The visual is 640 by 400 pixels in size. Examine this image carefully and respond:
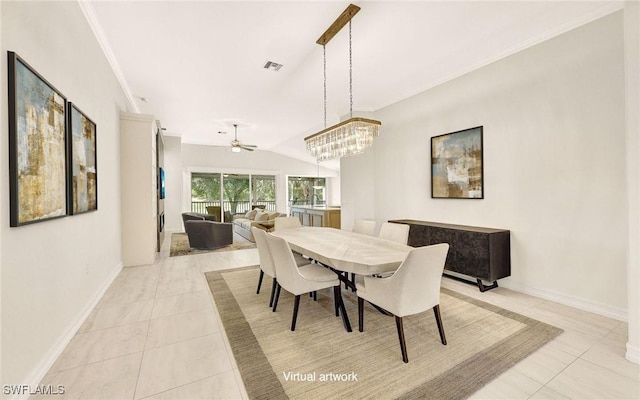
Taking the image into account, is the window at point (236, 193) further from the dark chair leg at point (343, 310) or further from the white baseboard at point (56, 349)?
the dark chair leg at point (343, 310)

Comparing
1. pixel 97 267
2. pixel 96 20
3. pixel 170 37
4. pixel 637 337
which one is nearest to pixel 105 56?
pixel 96 20

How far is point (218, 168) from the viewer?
9.56m

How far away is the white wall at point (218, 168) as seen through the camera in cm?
818

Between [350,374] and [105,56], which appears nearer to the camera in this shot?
[350,374]

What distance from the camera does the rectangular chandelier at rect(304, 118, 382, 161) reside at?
2.93 metres

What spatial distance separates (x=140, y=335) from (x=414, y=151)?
13.9 feet

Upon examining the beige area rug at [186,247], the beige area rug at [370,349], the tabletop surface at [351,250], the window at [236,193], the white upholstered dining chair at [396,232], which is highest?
the window at [236,193]

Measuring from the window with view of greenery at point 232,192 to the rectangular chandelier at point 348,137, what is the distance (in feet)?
23.3

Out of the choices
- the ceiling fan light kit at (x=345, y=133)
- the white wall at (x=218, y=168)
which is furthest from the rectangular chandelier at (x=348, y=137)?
the white wall at (x=218, y=168)

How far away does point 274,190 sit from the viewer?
1078 cm

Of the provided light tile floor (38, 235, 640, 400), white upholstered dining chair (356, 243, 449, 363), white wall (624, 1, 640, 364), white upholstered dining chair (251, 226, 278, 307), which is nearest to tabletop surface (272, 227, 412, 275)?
white upholstered dining chair (356, 243, 449, 363)

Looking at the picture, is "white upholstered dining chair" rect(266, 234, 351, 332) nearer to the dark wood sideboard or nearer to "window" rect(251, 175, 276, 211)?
the dark wood sideboard

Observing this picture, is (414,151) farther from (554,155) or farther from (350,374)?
(350,374)

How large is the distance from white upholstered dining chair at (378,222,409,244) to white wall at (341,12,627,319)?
47.3 inches
